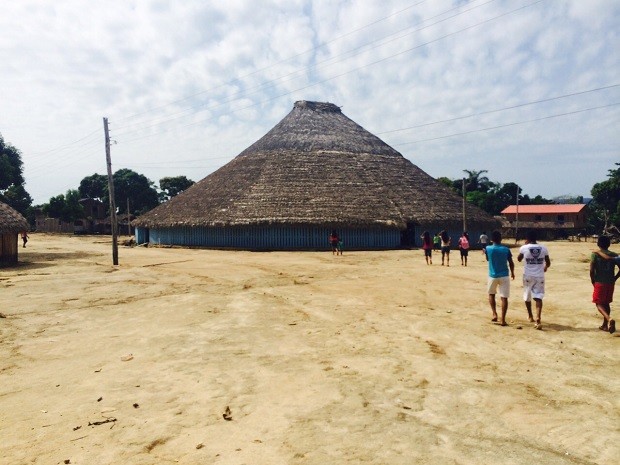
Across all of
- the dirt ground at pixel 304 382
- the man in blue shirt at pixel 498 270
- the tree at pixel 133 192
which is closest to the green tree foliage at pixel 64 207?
the tree at pixel 133 192

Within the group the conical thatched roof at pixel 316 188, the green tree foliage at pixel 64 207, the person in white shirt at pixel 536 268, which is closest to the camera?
the person in white shirt at pixel 536 268

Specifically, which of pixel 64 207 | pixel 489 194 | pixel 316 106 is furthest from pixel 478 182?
pixel 64 207

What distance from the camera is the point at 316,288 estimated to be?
42.1 feet

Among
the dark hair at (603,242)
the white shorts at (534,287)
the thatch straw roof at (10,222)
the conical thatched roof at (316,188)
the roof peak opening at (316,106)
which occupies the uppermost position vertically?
the roof peak opening at (316,106)

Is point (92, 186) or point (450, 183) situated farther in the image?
point (92, 186)

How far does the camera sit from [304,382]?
536 centimetres

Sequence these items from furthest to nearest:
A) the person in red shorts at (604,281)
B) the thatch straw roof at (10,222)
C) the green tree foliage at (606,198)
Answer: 1. the green tree foliage at (606,198)
2. the thatch straw roof at (10,222)
3. the person in red shorts at (604,281)

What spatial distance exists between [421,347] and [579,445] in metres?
3.06

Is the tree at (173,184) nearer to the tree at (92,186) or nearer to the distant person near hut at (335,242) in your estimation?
the tree at (92,186)

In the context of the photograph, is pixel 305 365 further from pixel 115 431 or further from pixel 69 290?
pixel 69 290

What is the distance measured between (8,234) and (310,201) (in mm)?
18014

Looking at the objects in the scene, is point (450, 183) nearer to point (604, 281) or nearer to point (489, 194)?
point (489, 194)

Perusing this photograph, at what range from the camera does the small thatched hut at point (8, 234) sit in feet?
66.1

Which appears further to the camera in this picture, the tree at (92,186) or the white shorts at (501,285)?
the tree at (92,186)
